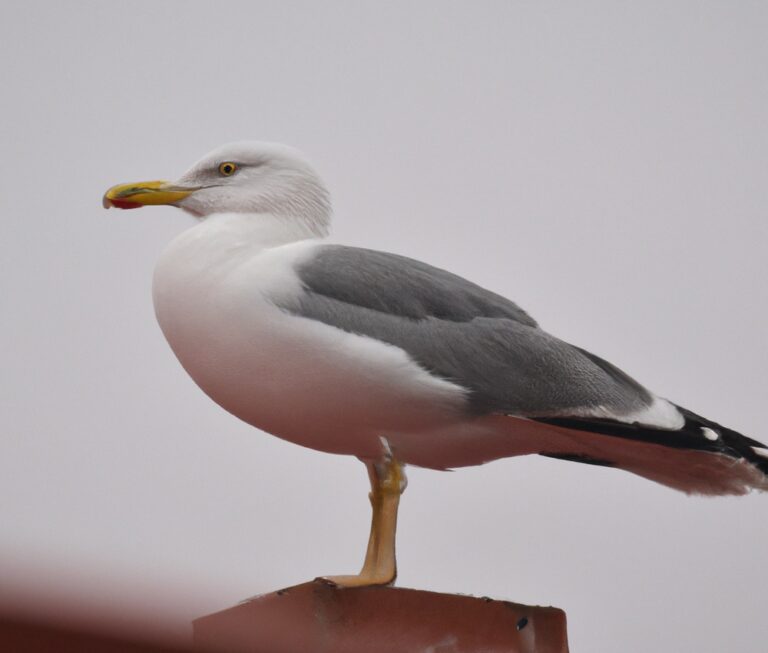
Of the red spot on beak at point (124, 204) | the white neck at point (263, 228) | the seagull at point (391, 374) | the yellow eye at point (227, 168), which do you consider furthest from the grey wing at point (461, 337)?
the red spot on beak at point (124, 204)

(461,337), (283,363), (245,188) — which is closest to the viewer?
(283,363)

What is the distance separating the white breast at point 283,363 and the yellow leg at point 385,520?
96 mm

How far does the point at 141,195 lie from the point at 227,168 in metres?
0.31

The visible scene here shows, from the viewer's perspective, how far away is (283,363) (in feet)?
10.6

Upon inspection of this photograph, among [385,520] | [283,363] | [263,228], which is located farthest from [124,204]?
[385,520]

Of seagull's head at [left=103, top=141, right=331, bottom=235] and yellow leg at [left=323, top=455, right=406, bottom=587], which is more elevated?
Result: seagull's head at [left=103, top=141, right=331, bottom=235]

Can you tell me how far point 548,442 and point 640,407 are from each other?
306mm

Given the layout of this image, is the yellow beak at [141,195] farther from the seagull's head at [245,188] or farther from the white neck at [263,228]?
the white neck at [263,228]

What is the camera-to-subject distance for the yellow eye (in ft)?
12.6

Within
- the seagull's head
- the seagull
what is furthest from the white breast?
the seagull's head

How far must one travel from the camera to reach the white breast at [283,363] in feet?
10.6

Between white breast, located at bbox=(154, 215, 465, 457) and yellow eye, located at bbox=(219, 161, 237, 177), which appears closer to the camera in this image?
white breast, located at bbox=(154, 215, 465, 457)

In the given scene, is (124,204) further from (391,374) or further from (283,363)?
(391,374)

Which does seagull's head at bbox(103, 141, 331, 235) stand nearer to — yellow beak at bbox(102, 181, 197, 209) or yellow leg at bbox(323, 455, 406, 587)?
yellow beak at bbox(102, 181, 197, 209)
